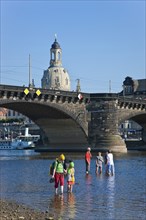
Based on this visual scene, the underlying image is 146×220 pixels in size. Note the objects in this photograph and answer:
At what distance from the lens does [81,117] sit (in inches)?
3718

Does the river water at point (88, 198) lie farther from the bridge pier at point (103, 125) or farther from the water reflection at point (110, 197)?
the bridge pier at point (103, 125)

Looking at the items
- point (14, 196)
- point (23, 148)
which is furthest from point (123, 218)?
point (23, 148)

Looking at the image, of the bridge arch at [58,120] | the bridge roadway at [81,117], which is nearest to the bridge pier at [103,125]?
the bridge roadway at [81,117]

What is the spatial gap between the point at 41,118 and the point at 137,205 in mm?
74619

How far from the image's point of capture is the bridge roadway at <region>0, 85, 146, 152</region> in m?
89.1

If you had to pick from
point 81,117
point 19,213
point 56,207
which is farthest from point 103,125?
point 19,213

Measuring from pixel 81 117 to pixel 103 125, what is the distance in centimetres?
416

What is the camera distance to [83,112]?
94.2 m

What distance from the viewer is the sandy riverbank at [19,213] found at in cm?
1762

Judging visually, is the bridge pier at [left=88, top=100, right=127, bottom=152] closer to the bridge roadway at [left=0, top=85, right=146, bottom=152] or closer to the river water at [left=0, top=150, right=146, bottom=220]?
the bridge roadway at [left=0, top=85, right=146, bottom=152]

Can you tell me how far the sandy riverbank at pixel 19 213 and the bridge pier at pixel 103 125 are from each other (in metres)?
72.4

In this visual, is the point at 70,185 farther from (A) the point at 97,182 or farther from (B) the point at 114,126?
(B) the point at 114,126

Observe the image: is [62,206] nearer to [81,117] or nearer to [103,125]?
[81,117]

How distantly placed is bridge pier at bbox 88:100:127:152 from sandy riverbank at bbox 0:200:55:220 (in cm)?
7239
